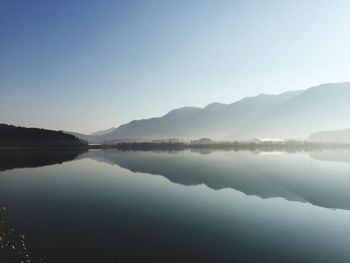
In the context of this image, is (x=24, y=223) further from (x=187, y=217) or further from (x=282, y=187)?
(x=282, y=187)

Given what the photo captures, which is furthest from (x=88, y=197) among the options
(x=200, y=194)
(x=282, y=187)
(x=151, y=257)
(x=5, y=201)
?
(x=282, y=187)

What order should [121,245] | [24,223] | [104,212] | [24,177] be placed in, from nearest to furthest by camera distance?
[121,245], [24,223], [104,212], [24,177]

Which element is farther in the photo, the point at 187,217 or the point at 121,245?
the point at 187,217

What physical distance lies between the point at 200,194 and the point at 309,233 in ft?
97.2

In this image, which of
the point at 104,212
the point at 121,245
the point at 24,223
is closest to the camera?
the point at 121,245

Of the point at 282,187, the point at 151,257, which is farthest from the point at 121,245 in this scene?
the point at 282,187

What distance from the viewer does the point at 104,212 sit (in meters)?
48.3

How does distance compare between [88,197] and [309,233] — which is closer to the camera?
[309,233]

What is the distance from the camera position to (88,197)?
61.5 m

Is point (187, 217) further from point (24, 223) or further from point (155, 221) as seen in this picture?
point (24, 223)

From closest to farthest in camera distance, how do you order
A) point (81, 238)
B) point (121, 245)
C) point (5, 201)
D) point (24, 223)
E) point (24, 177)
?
1. point (121, 245)
2. point (81, 238)
3. point (24, 223)
4. point (5, 201)
5. point (24, 177)

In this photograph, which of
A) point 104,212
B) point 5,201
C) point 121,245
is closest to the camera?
point 121,245

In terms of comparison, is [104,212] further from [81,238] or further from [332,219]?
[332,219]

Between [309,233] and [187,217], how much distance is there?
14.5m
